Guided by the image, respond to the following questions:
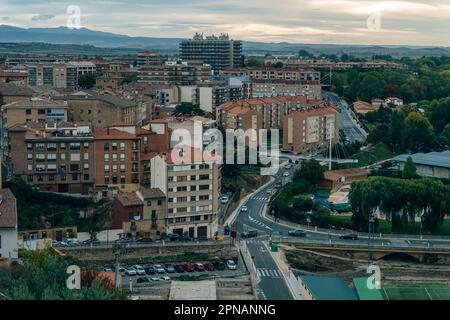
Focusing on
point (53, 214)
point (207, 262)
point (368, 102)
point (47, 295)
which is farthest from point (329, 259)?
point (368, 102)

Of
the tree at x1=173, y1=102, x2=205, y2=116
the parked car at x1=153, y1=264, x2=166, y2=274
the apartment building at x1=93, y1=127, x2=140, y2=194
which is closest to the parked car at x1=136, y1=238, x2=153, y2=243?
the parked car at x1=153, y1=264, x2=166, y2=274

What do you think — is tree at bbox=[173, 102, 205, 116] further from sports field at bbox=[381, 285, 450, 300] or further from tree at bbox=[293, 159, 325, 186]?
sports field at bbox=[381, 285, 450, 300]

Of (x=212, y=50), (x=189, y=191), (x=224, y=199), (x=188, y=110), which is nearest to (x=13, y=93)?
(x=188, y=110)

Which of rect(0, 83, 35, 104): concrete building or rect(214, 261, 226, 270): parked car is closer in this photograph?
rect(214, 261, 226, 270): parked car

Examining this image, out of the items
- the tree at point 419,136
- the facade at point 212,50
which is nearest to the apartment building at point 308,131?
the tree at point 419,136

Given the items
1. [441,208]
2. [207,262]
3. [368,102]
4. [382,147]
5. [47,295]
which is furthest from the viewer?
[368,102]

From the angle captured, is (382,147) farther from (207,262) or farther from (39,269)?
(39,269)
